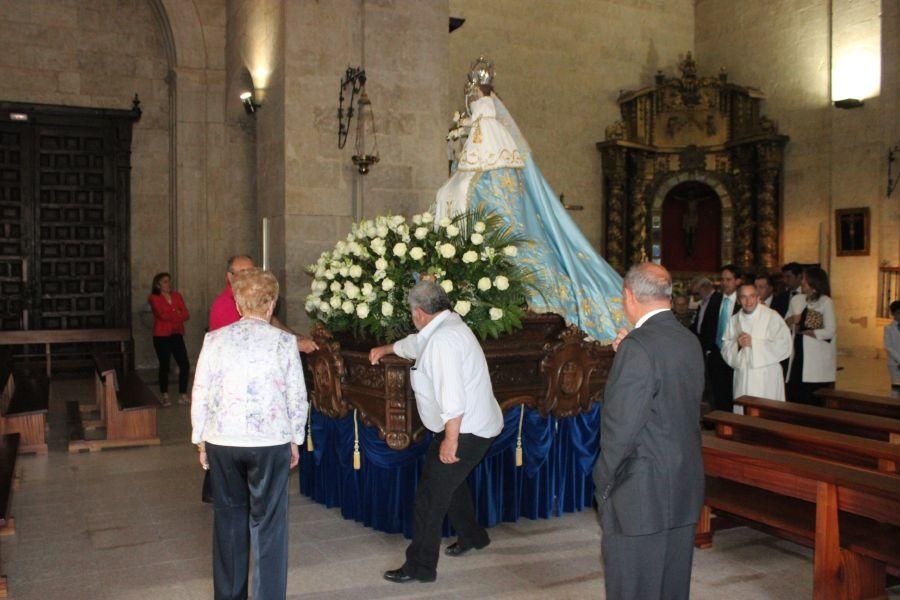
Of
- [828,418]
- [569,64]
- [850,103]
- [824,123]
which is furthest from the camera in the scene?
[569,64]

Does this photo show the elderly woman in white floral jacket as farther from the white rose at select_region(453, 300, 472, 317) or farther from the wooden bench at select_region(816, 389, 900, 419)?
the wooden bench at select_region(816, 389, 900, 419)

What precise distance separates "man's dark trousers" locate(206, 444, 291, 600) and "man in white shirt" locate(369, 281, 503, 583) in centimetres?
84

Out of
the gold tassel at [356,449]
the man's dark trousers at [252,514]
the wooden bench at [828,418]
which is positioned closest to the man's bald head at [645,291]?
the man's dark trousers at [252,514]

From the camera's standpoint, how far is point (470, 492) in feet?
17.8

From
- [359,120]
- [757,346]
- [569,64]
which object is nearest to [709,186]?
[569,64]

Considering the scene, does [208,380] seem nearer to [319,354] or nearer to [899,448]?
[319,354]

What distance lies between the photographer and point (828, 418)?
19.7 ft

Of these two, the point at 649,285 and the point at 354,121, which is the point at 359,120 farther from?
the point at 649,285

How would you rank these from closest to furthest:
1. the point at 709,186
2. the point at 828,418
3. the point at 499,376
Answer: the point at 499,376, the point at 828,418, the point at 709,186

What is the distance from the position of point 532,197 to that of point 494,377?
4.85 feet

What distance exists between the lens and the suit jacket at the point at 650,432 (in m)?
3.09

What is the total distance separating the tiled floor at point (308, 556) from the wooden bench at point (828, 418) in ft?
3.43

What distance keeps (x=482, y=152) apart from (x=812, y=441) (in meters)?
2.83

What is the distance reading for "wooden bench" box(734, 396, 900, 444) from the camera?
5676 millimetres
